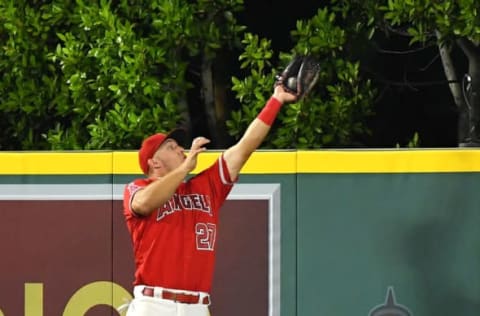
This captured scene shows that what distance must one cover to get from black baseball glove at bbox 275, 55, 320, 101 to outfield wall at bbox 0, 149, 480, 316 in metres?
0.67

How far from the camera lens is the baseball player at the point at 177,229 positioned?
6789mm

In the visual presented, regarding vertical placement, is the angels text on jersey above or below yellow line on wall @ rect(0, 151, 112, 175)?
below

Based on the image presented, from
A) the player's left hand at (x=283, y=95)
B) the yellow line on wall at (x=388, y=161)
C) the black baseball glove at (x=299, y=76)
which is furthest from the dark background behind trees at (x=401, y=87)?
the player's left hand at (x=283, y=95)

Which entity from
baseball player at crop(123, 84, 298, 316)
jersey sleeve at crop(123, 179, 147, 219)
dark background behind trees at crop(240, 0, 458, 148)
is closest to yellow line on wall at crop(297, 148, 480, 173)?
baseball player at crop(123, 84, 298, 316)

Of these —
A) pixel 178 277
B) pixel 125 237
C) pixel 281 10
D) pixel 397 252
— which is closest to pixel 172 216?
pixel 178 277

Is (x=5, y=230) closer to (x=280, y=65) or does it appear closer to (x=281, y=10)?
(x=280, y=65)

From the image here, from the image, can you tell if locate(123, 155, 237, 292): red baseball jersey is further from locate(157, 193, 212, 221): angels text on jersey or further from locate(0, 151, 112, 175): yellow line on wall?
locate(0, 151, 112, 175): yellow line on wall

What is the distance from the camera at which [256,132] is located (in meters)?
6.62

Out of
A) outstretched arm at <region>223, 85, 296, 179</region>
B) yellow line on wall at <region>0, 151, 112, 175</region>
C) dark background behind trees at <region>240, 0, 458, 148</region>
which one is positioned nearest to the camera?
outstretched arm at <region>223, 85, 296, 179</region>

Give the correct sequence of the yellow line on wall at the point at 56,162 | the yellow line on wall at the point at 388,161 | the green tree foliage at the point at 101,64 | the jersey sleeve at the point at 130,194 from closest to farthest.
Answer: the jersey sleeve at the point at 130,194 < the yellow line on wall at the point at 388,161 < the yellow line on wall at the point at 56,162 < the green tree foliage at the point at 101,64

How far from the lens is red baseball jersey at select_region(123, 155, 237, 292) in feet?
22.4

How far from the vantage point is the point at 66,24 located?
29.8 ft

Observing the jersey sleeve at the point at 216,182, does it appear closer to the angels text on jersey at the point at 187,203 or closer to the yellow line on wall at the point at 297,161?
the angels text on jersey at the point at 187,203

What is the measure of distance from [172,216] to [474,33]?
2518mm
